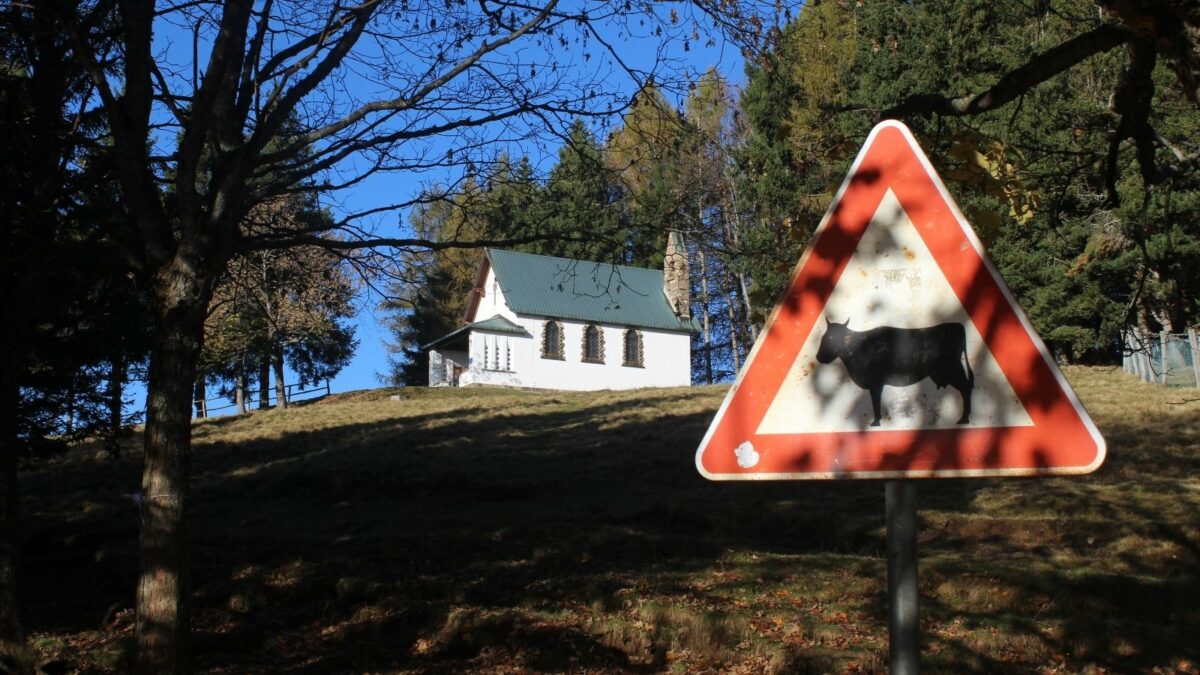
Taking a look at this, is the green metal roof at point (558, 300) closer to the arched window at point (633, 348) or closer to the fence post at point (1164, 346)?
the arched window at point (633, 348)

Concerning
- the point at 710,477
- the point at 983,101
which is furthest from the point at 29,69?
the point at 710,477

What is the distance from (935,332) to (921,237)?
27cm

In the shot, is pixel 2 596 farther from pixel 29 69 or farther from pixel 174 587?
pixel 29 69

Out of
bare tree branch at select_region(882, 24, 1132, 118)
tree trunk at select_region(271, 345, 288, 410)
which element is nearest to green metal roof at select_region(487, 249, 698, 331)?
tree trunk at select_region(271, 345, 288, 410)

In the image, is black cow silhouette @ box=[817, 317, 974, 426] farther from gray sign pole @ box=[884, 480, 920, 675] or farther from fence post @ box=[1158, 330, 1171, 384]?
fence post @ box=[1158, 330, 1171, 384]

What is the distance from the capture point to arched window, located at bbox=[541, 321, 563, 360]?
5388 centimetres

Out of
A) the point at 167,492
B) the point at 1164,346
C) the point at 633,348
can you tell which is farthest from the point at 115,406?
the point at 633,348

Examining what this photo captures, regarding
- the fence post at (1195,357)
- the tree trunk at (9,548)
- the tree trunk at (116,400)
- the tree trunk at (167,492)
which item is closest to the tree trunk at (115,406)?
the tree trunk at (116,400)

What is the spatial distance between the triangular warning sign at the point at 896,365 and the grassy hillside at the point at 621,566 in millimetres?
4820

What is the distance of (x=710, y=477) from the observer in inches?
112

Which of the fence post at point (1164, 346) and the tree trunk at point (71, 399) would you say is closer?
the tree trunk at point (71, 399)

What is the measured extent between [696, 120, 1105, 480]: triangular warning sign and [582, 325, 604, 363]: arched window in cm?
5192

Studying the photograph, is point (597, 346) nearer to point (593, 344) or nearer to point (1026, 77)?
point (593, 344)

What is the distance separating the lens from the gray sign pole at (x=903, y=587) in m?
2.57
